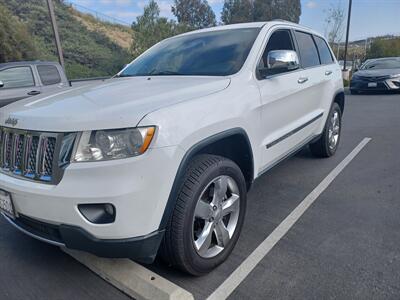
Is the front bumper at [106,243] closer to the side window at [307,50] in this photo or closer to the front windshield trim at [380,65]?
the side window at [307,50]

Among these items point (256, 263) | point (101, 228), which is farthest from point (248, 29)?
point (101, 228)

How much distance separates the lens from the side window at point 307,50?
3.98m

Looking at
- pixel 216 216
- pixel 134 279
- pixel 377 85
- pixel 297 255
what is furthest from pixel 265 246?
pixel 377 85

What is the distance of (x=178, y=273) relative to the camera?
8.00 feet

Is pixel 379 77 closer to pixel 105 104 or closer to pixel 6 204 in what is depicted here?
pixel 105 104

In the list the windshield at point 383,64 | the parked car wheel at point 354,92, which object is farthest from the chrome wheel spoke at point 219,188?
the windshield at point 383,64

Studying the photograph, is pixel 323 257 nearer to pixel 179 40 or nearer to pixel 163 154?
pixel 163 154

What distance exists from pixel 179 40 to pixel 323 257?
259cm

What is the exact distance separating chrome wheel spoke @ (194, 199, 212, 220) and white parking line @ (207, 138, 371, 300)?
18.6 inches

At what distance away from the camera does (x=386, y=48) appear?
124 ft

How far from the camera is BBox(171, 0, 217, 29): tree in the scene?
58953 millimetres

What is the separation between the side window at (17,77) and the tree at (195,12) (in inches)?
2166

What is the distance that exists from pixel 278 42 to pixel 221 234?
209cm

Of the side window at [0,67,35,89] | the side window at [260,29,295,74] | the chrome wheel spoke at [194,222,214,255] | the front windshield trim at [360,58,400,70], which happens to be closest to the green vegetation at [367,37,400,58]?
the front windshield trim at [360,58,400,70]
